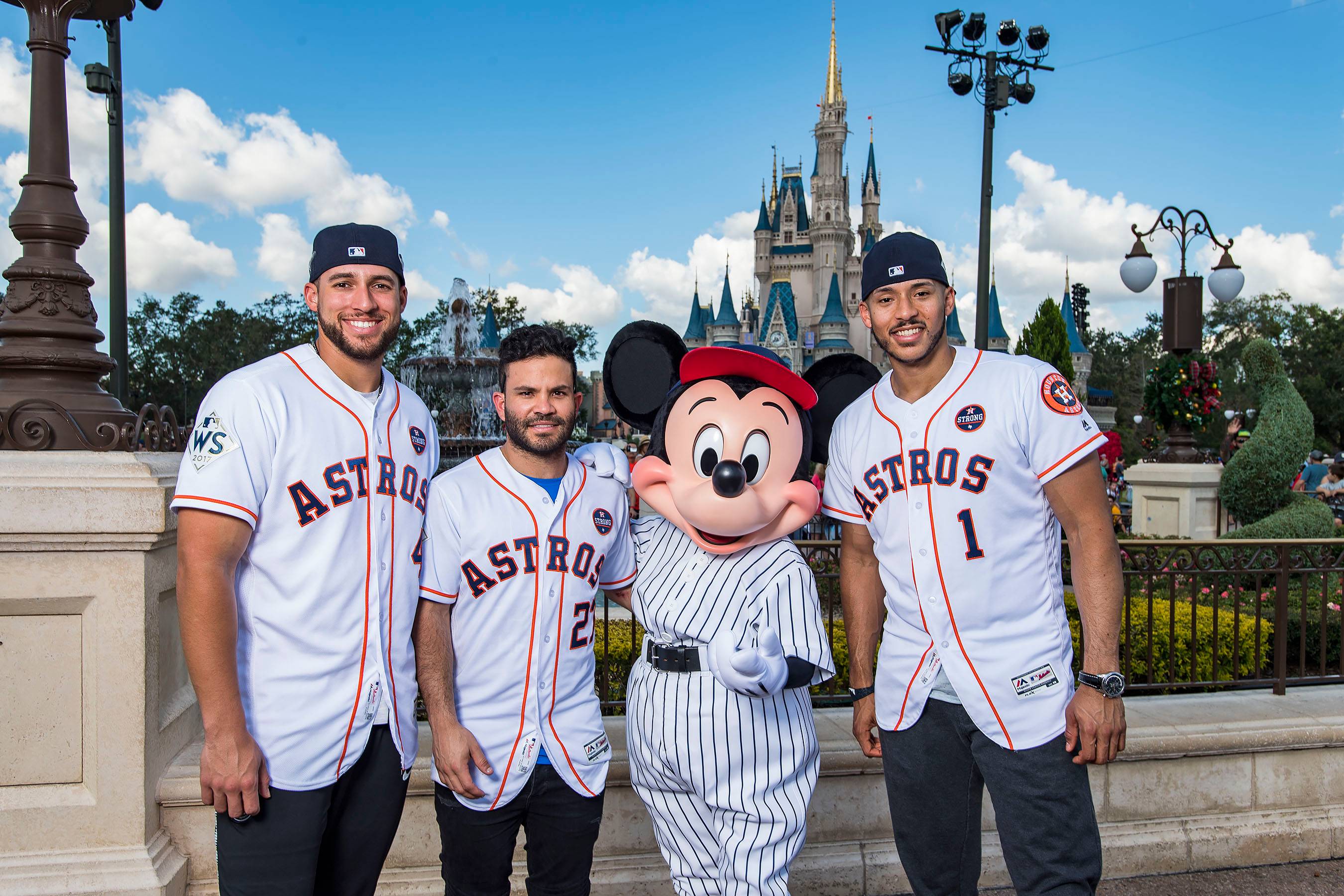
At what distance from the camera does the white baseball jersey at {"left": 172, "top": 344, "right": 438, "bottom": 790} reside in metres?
2.34

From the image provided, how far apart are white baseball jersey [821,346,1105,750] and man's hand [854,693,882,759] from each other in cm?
18

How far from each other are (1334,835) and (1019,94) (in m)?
12.6

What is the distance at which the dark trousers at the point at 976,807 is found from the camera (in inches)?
101

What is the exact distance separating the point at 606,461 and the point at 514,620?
60 centimetres

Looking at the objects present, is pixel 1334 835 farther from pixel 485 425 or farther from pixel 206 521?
pixel 485 425

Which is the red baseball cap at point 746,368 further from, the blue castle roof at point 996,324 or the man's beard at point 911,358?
the blue castle roof at point 996,324

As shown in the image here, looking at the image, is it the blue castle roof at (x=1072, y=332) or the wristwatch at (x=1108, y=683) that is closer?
the wristwatch at (x=1108, y=683)

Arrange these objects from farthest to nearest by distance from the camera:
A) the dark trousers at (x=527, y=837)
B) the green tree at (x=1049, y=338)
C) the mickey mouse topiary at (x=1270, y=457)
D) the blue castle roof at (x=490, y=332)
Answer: the green tree at (x=1049, y=338) < the blue castle roof at (x=490, y=332) < the mickey mouse topiary at (x=1270, y=457) < the dark trousers at (x=527, y=837)

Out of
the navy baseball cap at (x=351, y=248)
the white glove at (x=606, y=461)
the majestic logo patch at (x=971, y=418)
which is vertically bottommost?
the white glove at (x=606, y=461)

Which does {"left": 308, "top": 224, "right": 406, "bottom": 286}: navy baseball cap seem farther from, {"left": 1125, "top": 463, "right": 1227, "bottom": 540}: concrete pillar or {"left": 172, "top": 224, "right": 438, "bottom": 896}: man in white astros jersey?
{"left": 1125, "top": 463, "right": 1227, "bottom": 540}: concrete pillar

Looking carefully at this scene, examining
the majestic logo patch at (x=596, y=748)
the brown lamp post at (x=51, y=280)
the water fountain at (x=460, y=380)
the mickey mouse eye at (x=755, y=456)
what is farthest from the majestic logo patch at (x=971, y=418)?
the water fountain at (x=460, y=380)

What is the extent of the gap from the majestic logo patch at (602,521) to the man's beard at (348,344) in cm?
81

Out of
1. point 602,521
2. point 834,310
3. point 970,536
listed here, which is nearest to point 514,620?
point 602,521

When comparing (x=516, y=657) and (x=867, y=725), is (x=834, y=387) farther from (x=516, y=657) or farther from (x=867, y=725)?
(x=516, y=657)
